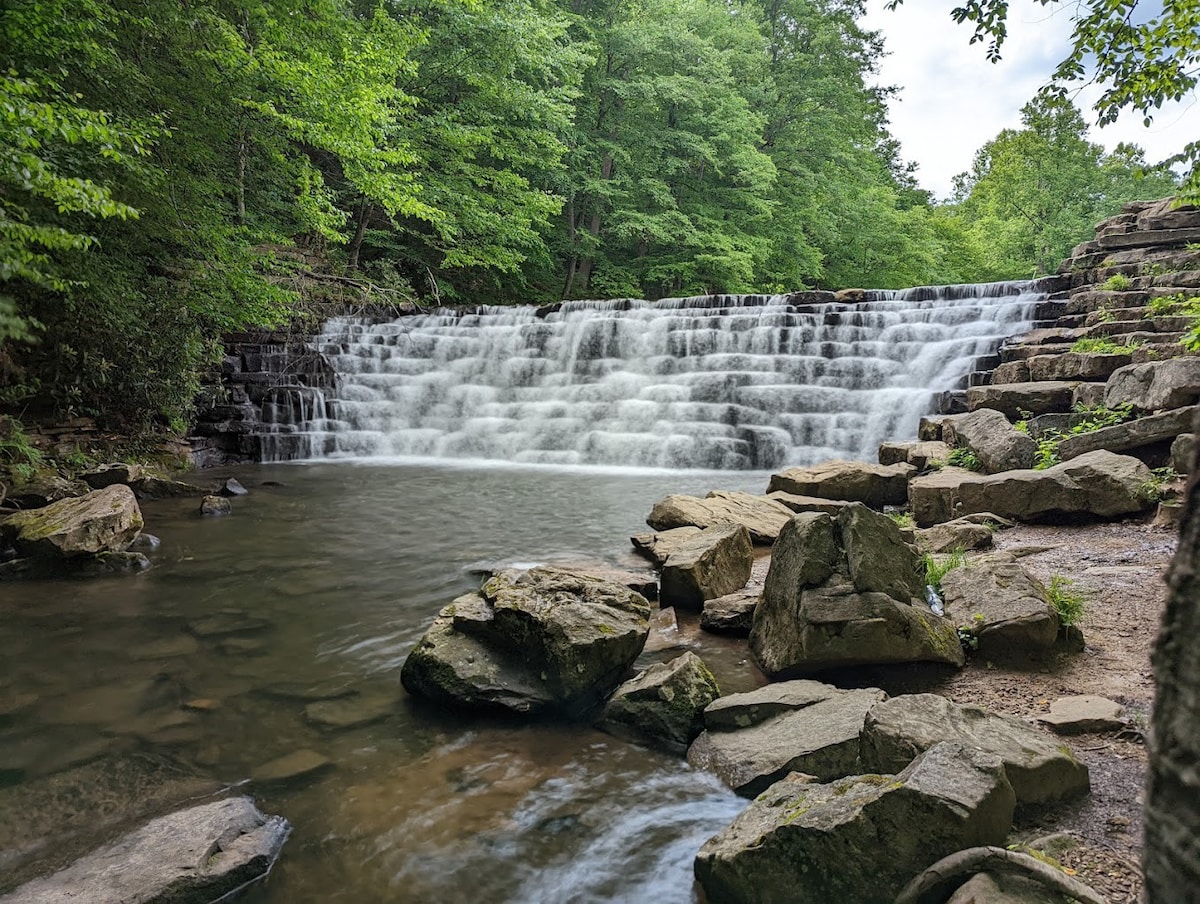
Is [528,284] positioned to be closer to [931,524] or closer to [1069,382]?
[1069,382]

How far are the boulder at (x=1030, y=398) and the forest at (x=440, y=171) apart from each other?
3.26m

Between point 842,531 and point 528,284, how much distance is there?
22628 millimetres

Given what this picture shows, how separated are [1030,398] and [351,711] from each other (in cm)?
853

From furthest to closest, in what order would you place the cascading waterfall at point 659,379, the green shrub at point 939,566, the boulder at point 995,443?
the cascading waterfall at point 659,379
the boulder at point 995,443
the green shrub at point 939,566

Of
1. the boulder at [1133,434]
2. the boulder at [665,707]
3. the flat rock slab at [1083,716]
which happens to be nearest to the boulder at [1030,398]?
the boulder at [1133,434]

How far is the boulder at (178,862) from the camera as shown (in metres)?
2.15

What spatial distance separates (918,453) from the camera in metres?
8.19

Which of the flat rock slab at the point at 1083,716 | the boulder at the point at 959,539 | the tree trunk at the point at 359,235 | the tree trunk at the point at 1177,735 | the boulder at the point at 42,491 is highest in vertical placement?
the tree trunk at the point at 359,235

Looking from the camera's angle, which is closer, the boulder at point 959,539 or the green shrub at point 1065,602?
the green shrub at point 1065,602

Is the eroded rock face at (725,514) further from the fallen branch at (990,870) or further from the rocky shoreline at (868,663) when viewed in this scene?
the fallen branch at (990,870)

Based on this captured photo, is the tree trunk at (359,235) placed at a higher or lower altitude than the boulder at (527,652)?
higher

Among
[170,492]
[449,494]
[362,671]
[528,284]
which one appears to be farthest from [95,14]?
[528,284]

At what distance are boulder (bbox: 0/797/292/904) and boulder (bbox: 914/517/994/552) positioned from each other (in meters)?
4.49

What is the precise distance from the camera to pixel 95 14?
25.9ft
